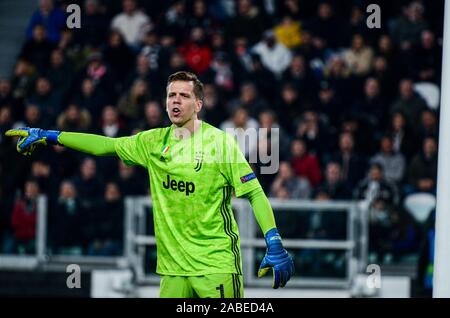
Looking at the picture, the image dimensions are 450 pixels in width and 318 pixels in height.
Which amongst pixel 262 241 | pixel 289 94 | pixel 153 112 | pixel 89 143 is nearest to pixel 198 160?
pixel 89 143

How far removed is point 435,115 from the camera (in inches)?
547

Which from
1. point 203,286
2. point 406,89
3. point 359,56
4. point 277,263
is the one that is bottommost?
point 203,286

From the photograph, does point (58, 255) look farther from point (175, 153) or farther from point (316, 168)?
point (175, 153)

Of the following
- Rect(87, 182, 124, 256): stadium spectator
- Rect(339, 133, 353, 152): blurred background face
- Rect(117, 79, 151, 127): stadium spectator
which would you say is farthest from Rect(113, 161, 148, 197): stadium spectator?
Rect(339, 133, 353, 152): blurred background face

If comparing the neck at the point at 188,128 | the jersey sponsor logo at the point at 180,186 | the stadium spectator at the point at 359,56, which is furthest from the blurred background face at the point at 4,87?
the jersey sponsor logo at the point at 180,186

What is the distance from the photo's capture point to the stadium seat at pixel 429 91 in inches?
565

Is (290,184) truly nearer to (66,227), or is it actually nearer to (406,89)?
(406,89)

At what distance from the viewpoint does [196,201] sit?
267 inches

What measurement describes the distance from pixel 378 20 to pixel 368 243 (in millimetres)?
3893

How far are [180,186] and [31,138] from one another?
106cm

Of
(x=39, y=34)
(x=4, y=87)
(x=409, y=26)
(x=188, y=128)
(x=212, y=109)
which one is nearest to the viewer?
(x=188, y=128)

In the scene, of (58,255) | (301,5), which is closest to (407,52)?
(301,5)

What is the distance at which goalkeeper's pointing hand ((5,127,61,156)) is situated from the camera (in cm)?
708

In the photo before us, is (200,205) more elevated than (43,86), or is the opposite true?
(43,86)
